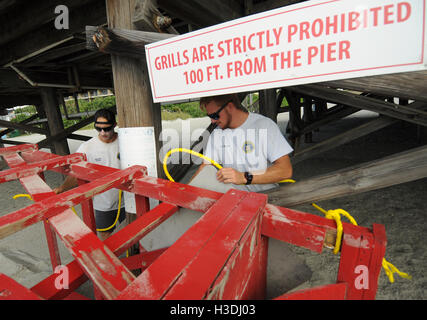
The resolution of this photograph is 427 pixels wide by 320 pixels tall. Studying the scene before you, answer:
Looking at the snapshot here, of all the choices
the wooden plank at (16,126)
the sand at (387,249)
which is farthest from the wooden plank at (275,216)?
the wooden plank at (16,126)

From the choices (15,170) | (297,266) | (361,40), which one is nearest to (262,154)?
(297,266)

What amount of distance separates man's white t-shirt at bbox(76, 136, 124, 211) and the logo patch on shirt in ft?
5.11

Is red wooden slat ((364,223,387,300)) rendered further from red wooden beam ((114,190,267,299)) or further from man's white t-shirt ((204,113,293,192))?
man's white t-shirt ((204,113,293,192))

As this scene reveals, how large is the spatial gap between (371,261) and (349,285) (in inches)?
6.1

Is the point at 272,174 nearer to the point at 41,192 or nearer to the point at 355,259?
the point at 355,259

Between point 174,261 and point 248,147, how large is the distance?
1343mm

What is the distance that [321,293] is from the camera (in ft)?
2.99

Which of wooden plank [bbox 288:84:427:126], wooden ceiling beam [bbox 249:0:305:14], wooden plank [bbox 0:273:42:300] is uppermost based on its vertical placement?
wooden ceiling beam [bbox 249:0:305:14]

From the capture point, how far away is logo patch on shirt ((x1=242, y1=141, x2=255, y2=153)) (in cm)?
192

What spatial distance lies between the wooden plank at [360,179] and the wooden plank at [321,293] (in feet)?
2.78

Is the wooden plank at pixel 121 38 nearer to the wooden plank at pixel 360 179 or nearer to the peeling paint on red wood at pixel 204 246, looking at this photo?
the peeling paint on red wood at pixel 204 246

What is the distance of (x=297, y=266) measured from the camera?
1.16 m

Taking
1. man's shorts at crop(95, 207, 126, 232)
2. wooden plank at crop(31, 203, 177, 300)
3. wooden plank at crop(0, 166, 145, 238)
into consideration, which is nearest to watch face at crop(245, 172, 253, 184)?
wooden plank at crop(31, 203, 177, 300)

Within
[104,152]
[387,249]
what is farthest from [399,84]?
[104,152]
